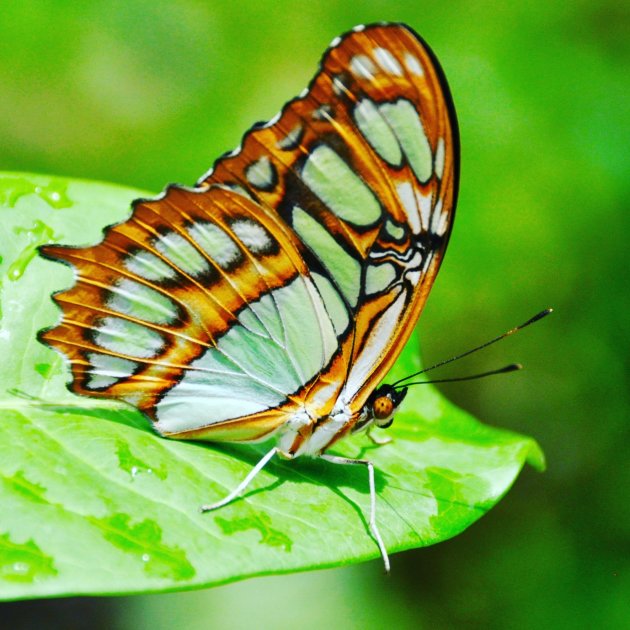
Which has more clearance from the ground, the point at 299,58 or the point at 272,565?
the point at 299,58

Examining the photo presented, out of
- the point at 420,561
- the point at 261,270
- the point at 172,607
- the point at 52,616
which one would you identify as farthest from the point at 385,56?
the point at 52,616

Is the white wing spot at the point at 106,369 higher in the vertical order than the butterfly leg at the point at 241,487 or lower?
higher

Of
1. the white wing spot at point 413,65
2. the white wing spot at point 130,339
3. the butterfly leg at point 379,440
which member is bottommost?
the butterfly leg at point 379,440

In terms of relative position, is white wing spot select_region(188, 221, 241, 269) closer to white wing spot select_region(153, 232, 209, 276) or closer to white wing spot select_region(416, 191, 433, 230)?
white wing spot select_region(153, 232, 209, 276)

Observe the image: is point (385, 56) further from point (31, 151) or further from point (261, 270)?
point (31, 151)

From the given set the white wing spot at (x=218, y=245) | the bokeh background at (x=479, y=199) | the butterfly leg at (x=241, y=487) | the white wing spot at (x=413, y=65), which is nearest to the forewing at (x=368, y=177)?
the white wing spot at (x=413, y=65)

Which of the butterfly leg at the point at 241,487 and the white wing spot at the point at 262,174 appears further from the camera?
the white wing spot at the point at 262,174

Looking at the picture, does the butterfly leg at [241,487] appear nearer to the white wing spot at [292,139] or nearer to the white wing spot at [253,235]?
the white wing spot at [253,235]

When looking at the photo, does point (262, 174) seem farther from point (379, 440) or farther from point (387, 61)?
point (379, 440)

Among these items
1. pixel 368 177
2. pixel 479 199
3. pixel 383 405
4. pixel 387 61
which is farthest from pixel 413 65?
pixel 479 199
